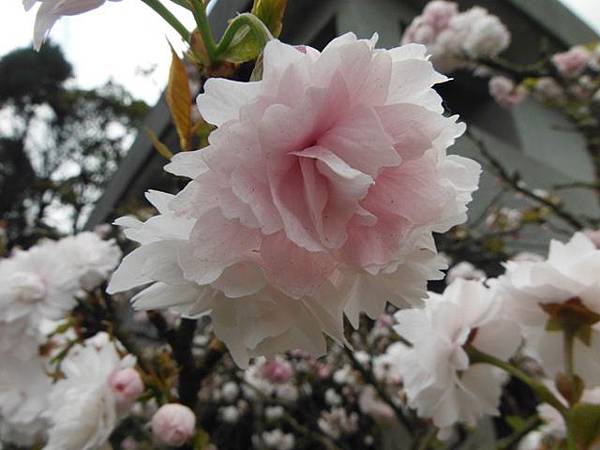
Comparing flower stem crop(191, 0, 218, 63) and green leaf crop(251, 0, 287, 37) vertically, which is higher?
green leaf crop(251, 0, 287, 37)

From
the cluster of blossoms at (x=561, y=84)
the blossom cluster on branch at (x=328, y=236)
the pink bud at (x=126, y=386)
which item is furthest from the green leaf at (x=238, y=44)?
the cluster of blossoms at (x=561, y=84)

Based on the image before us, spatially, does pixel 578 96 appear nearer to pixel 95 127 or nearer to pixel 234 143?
pixel 234 143

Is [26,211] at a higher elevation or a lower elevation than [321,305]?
lower

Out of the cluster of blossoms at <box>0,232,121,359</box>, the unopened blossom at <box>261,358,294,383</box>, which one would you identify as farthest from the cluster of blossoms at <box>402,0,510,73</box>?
the cluster of blossoms at <box>0,232,121,359</box>

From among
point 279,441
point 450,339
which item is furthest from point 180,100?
point 279,441

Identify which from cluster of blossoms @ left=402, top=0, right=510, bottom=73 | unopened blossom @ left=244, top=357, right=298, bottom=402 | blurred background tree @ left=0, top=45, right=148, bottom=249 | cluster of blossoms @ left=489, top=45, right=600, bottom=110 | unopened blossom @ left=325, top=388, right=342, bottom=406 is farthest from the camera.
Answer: blurred background tree @ left=0, top=45, right=148, bottom=249

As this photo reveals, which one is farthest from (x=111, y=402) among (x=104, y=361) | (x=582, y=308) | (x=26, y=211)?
(x=26, y=211)

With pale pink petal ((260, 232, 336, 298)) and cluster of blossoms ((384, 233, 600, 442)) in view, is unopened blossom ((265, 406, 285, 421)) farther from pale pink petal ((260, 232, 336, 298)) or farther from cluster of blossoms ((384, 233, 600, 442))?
pale pink petal ((260, 232, 336, 298))
